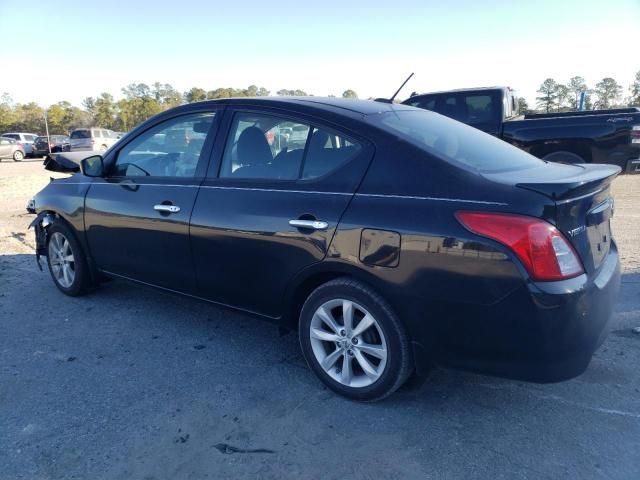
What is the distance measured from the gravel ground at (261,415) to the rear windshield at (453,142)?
1.35 meters

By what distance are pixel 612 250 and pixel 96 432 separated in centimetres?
309

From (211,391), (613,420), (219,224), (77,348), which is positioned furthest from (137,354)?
(613,420)

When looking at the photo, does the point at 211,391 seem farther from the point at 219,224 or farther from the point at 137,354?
the point at 219,224

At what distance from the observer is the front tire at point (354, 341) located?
2.73 meters

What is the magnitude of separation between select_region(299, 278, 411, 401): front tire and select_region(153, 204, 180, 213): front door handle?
1.22 metres

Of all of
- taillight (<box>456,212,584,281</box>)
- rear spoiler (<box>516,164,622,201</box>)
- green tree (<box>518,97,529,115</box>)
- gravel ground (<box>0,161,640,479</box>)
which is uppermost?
green tree (<box>518,97,529,115</box>)

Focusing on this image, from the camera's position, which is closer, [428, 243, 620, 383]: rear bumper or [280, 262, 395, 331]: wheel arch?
[428, 243, 620, 383]: rear bumper

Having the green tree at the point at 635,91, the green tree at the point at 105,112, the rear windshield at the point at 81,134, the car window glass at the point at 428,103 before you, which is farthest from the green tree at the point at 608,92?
the green tree at the point at 105,112

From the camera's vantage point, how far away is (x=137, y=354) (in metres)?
3.62

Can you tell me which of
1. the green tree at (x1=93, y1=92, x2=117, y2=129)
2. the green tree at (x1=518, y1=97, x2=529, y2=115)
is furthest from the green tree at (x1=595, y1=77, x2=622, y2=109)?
the green tree at (x1=93, y1=92, x2=117, y2=129)

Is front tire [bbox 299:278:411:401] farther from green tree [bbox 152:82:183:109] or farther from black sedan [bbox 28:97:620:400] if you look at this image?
green tree [bbox 152:82:183:109]

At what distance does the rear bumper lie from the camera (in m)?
2.31

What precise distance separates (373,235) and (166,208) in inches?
66.8

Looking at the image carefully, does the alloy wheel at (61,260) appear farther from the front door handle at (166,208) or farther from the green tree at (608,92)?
the green tree at (608,92)
